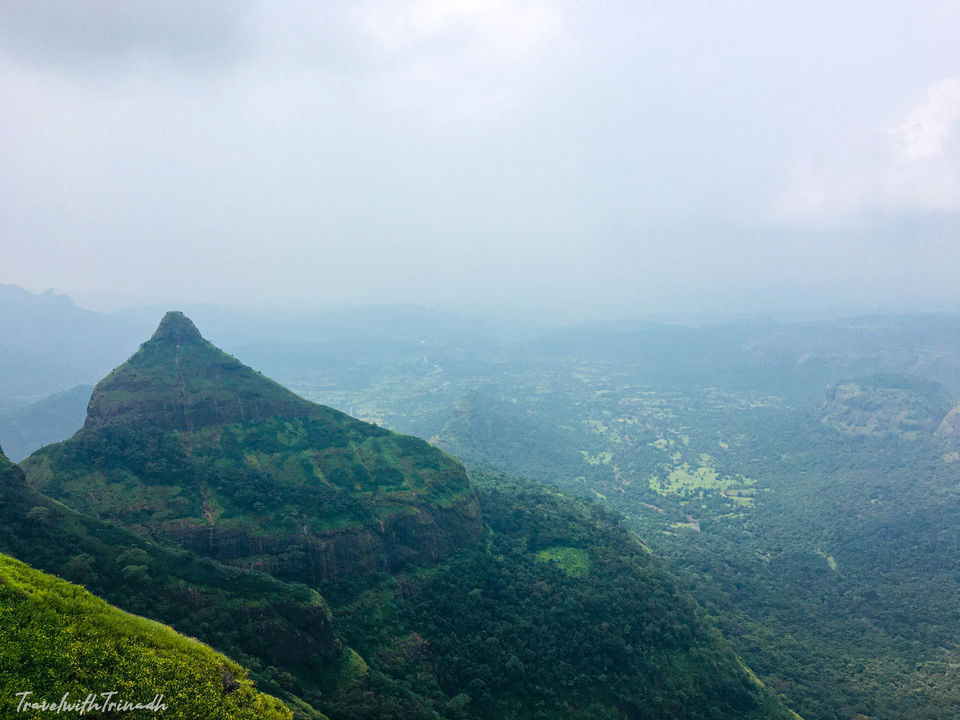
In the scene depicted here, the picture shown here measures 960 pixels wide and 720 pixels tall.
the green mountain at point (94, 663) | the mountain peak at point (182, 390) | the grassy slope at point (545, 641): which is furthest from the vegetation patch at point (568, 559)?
the green mountain at point (94, 663)

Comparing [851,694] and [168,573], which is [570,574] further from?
[168,573]

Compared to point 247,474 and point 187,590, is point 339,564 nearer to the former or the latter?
point 247,474

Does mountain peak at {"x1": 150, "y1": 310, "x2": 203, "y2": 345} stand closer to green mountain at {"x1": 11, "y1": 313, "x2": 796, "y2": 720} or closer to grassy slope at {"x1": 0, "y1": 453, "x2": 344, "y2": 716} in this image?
green mountain at {"x1": 11, "y1": 313, "x2": 796, "y2": 720}

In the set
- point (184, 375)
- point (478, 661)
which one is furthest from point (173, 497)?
point (478, 661)

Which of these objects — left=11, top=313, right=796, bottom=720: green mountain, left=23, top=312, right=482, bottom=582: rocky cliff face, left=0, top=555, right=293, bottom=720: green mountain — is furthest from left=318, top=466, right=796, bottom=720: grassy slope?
left=0, top=555, right=293, bottom=720: green mountain

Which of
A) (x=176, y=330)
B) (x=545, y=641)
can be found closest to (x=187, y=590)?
(x=545, y=641)

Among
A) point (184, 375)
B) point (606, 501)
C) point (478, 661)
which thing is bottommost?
point (606, 501)
